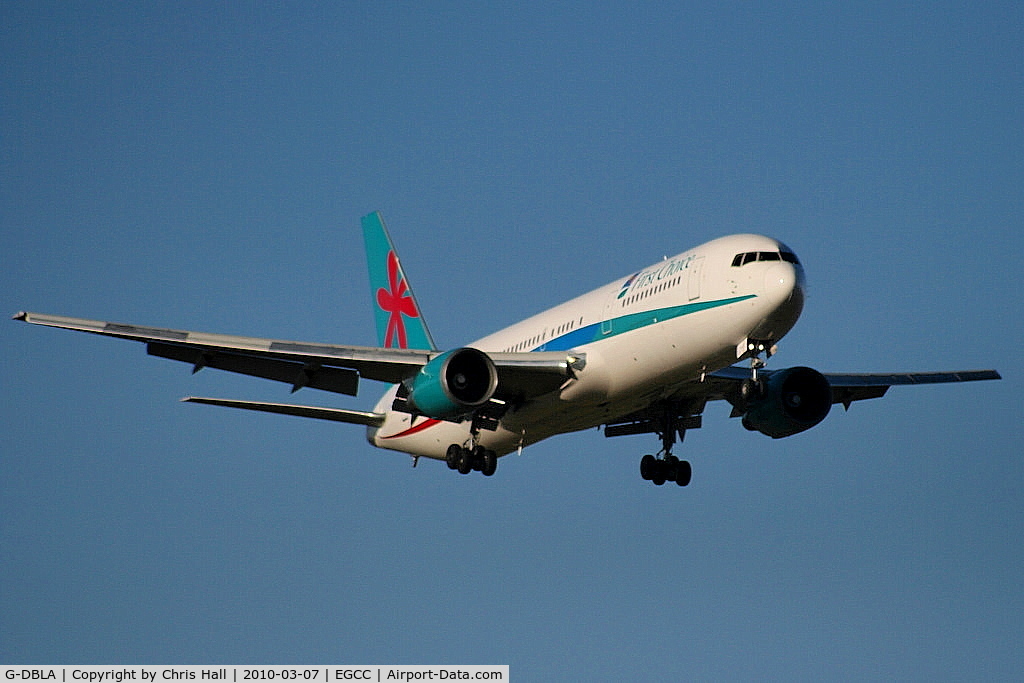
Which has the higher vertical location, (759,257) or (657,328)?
(759,257)

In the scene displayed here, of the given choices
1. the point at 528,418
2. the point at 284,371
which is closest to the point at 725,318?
the point at 528,418

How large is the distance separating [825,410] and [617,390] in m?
6.96

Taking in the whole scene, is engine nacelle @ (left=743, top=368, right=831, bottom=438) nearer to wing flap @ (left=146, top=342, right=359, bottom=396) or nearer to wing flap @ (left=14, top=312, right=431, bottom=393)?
wing flap @ (left=14, top=312, right=431, bottom=393)

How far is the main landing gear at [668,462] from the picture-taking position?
1527 inches

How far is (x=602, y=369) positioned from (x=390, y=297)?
14.8 meters

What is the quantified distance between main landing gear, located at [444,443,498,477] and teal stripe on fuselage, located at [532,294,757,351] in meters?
3.02

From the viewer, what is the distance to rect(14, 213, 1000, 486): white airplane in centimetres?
3158

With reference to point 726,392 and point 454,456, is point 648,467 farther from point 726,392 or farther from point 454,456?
point 454,456

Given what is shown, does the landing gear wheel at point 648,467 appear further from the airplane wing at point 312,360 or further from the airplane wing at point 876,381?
the airplane wing at point 312,360

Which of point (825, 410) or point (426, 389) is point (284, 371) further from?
point (825, 410)

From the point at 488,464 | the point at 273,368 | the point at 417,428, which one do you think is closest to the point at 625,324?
the point at 488,464

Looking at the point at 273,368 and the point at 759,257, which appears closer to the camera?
the point at 759,257

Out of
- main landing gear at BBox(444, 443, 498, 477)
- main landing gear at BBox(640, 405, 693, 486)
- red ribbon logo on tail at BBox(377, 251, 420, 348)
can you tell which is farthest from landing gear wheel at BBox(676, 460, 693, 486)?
red ribbon logo on tail at BBox(377, 251, 420, 348)

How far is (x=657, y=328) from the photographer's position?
106ft
